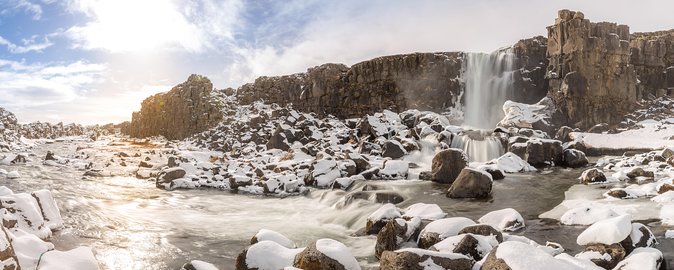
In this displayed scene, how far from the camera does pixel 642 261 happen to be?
5.76m

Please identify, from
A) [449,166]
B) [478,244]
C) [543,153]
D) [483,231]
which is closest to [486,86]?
[543,153]

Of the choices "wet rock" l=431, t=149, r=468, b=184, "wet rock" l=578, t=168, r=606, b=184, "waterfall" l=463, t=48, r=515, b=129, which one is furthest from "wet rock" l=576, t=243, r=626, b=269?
"waterfall" l=463, t=48, r=515, b=129

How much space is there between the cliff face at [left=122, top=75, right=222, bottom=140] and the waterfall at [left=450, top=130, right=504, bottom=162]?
28828 mm

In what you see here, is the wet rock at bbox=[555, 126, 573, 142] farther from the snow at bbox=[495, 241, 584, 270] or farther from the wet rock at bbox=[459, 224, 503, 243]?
the snow at bbox=[495, 241, 584, 270]

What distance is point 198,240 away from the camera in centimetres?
994

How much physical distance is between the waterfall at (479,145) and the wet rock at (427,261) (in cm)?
1869

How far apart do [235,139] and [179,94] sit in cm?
2300

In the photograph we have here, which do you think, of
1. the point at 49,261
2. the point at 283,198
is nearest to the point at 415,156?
the point at 283,198

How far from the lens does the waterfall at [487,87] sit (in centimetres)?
3650

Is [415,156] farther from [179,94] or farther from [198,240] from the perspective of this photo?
[179,94]

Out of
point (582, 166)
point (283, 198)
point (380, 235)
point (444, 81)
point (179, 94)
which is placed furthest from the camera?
point (179, 94)

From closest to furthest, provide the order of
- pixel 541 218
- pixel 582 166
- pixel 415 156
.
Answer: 1. pixel 541 218
2. pixel 582 166
3. pixel 415 156

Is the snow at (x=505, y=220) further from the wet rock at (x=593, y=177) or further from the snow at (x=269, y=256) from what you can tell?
the wet rock at (x=593, y=177)

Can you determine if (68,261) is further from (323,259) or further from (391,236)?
(391,236)
